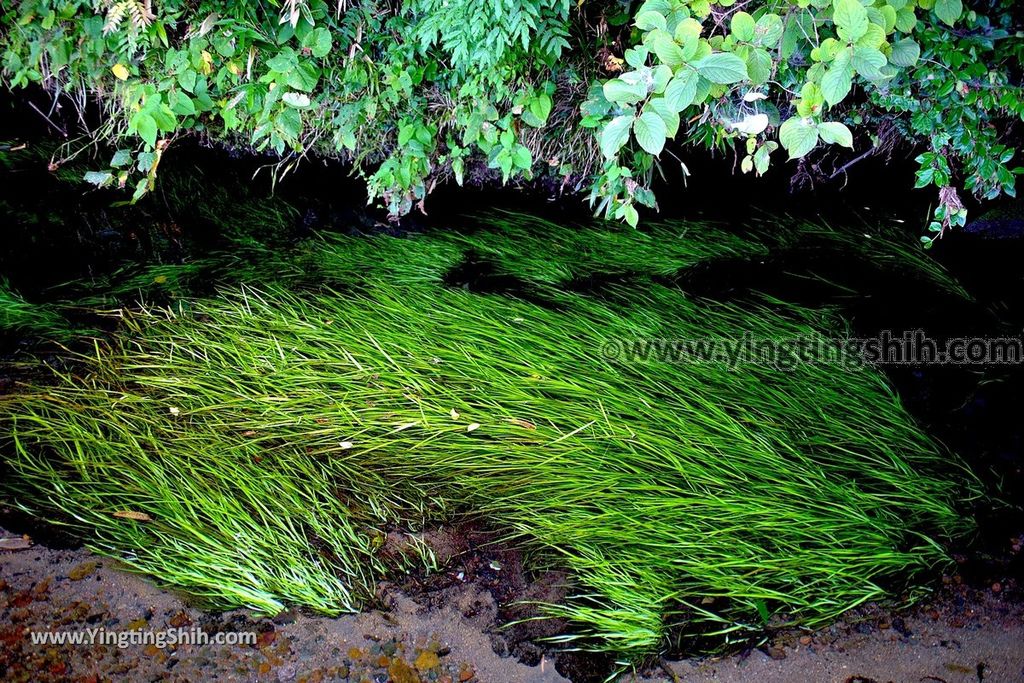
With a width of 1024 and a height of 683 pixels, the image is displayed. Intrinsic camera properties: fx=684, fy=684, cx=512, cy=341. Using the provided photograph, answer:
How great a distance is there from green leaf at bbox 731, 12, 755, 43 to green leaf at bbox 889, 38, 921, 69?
41cm

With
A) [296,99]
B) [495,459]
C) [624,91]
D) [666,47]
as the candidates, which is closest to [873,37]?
[666,47]

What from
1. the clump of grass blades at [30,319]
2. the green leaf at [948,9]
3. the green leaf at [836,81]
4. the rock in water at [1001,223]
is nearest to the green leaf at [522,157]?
the green leaf at [836,81]

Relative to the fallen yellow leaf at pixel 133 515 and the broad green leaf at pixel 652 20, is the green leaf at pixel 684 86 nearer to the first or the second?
the broad green leaf at pixel 652 20

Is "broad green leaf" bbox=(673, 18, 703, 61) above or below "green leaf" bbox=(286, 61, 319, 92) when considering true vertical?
above

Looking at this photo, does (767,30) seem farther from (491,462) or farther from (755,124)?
(491,462)

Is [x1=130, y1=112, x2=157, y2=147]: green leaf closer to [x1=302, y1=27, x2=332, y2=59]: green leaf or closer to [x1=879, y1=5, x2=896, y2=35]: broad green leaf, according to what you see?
[x1=302, y1=27, x2=332, y2=59]: green leaf

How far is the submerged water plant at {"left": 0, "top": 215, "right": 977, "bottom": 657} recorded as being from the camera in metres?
1.72

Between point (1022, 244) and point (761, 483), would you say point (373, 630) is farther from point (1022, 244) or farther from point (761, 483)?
point (1022, 244)

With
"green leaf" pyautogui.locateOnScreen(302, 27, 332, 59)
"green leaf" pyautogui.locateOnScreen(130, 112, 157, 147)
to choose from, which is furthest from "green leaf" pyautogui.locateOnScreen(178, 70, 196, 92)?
"green leaf" pyautogui.locateOnScreen(302, 27, 332, 59)

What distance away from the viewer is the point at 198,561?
170 cm

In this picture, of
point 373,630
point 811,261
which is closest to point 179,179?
point 373,630

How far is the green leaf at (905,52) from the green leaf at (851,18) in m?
0.28

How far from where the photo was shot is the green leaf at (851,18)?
5.07ft

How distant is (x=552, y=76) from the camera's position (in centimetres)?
283
